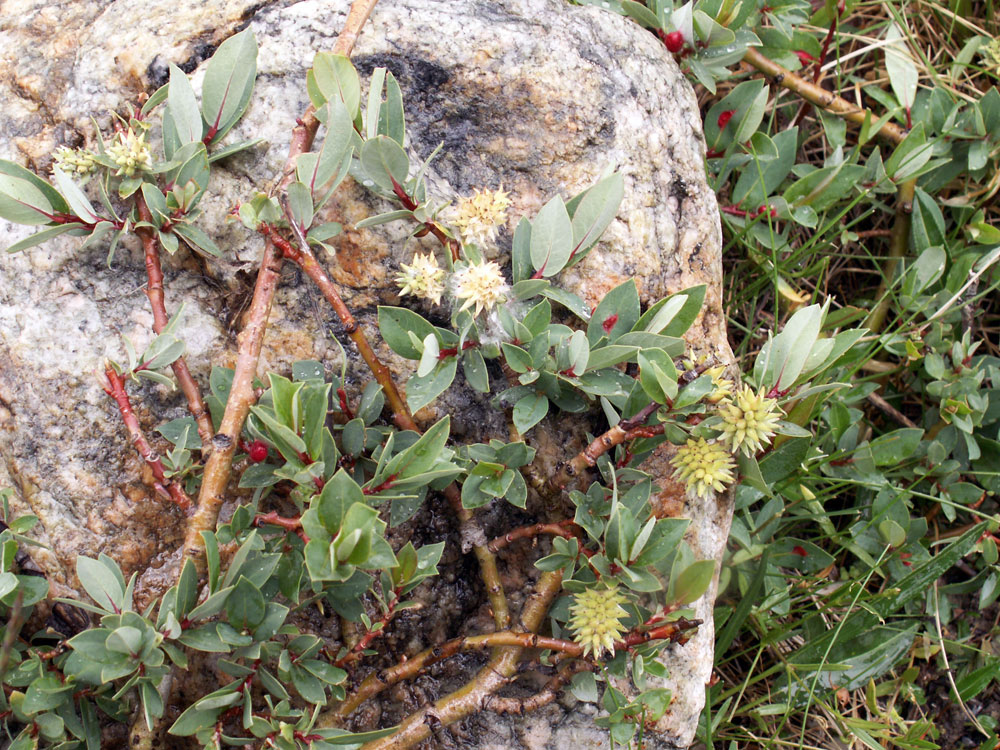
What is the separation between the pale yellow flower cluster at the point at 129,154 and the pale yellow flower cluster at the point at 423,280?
76cm

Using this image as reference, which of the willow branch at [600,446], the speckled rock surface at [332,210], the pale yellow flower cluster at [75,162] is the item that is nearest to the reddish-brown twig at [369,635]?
the speckled rock surface at [332,210]

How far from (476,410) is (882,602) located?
1.70 metres

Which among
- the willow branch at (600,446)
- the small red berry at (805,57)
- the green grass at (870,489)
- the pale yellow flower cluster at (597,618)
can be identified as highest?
the small red berry at (805,57)

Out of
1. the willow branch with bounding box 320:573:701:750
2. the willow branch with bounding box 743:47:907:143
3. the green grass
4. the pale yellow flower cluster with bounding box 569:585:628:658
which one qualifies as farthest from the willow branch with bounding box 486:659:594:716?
the willow branch with bounding box 743:47:907:143

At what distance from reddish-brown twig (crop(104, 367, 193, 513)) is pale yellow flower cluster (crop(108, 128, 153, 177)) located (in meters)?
0.53

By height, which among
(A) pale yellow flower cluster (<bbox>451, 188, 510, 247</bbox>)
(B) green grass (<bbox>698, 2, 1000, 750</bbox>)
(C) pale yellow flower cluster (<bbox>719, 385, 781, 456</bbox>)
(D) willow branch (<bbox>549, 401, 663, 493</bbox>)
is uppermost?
(A) pale yellow flower cluster (<bbox>451, 188, 510, 247</bbox>)

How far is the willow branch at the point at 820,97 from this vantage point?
10.7 ft

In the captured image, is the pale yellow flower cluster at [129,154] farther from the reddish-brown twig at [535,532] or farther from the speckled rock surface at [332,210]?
A: the reddish-brown twig at [535,532]

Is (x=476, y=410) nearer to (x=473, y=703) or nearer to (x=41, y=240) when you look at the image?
(x=473, y=703)

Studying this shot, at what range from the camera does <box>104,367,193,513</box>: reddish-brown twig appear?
2092 mm

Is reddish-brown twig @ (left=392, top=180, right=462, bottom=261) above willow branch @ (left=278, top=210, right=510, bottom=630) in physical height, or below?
above

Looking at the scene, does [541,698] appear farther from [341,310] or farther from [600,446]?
[341,310]

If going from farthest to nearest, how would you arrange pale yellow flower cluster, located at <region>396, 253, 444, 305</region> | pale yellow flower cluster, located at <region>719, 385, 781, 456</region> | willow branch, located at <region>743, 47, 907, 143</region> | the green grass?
willow branch, located at <region>743, 47, 907, 143</region> < the green grass < pale yellow flower cluster, located at <region>396, 253, 444, 305</region> < pale yellow flower cluster, located at <region>719, 385, 781, 456</region>

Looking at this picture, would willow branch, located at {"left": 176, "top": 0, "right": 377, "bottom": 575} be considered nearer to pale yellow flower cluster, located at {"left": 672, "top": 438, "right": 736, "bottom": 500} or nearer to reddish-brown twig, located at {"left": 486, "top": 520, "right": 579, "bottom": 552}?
reddish-brown twig, located at {"left": 486, "top": 520, "right": 579, "bottom": 552}
